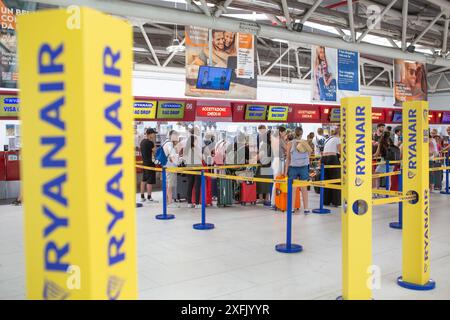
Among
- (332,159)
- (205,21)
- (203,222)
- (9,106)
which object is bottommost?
(203,222)

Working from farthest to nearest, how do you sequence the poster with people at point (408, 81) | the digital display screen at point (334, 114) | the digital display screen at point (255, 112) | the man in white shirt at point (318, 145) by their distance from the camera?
the digital display screen at point (334, 114) < the man in white shirt at point (318, 145) < the poster with people at point (408, 81) < the digital display screen at point (255, 112)

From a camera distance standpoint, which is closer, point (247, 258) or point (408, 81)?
point (247, 258)

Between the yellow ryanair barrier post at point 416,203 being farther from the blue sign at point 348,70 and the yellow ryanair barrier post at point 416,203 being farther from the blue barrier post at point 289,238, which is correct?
the blue sign at point 348,70

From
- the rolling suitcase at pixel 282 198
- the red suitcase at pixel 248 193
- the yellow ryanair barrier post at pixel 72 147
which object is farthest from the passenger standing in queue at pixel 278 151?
the yellow ryanair barrier post at pixel 72 147

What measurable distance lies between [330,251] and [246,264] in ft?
4.08

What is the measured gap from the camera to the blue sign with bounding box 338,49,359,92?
10.9 m

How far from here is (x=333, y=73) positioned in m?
10.8

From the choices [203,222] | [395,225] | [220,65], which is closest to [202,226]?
[203,222]

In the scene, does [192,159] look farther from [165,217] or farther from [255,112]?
[255,112]

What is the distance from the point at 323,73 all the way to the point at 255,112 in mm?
2425

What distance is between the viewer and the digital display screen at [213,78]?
345 inches

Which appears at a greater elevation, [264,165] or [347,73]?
[347,73]

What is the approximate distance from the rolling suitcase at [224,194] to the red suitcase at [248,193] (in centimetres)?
26

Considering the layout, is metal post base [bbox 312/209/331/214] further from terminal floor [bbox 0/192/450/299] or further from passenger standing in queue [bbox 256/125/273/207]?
passenger standing in queue [bbox 256/125/273/207]
